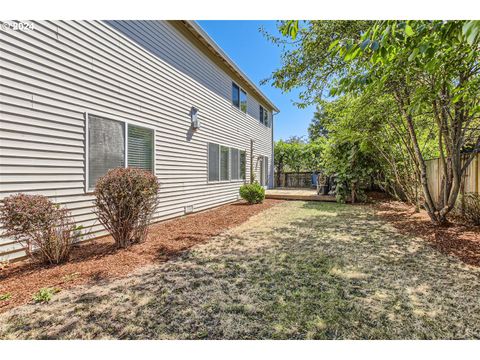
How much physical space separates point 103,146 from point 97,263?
2.08 meters

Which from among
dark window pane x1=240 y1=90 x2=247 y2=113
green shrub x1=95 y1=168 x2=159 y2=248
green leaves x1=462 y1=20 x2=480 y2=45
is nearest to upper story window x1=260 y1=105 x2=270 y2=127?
dark window pane x1=240 y1=90 x2=247 y2=113

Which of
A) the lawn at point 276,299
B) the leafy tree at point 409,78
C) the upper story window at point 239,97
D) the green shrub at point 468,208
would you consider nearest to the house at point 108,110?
the upper story window at point 239,97

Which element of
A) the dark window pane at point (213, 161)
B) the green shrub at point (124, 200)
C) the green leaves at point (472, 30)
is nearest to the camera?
the green leaves at point (472, 30)

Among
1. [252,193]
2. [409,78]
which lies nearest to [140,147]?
[252,193]

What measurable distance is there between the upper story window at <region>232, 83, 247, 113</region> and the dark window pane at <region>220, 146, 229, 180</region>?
214 centimetres

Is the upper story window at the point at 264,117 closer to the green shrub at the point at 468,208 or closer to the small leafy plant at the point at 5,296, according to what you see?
the green shrub at the point at 468,208

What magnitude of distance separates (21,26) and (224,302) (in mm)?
4254

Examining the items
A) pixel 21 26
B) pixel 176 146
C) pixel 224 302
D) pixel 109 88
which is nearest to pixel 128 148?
pixel 109 88

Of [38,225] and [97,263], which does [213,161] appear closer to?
[97,263]

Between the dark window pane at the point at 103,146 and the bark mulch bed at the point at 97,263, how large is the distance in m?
1.22

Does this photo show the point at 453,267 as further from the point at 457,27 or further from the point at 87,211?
the point at 87,211

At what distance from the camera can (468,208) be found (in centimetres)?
494

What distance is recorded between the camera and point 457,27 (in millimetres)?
1840

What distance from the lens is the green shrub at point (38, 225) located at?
266cm
